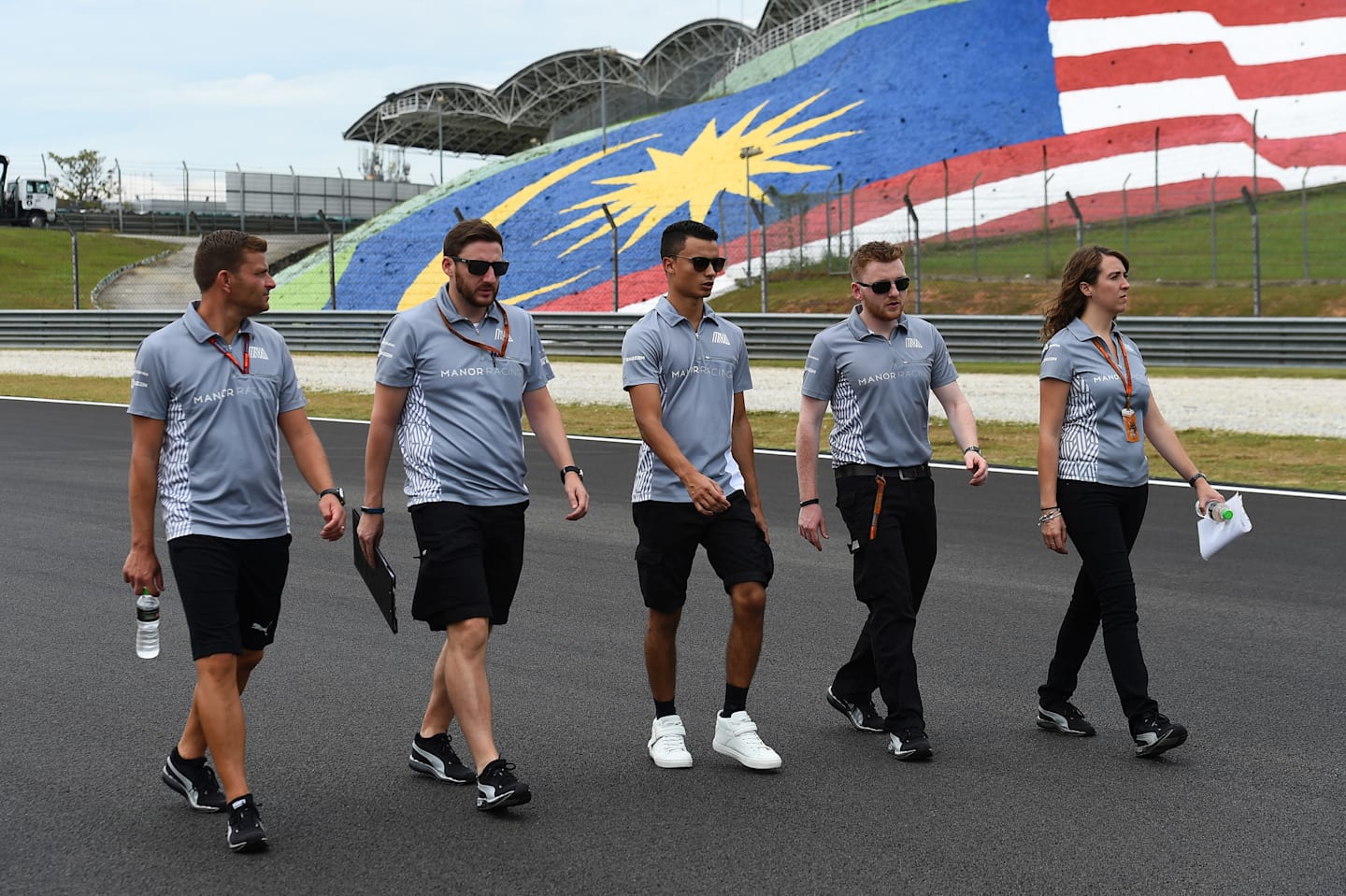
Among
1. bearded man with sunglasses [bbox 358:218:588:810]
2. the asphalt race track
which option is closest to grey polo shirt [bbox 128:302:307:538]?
bearded man with sunglasses [bbox 358:218:588:810]

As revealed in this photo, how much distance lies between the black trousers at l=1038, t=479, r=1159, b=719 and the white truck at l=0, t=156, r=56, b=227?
202 feet

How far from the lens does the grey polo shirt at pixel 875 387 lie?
5.44 metres

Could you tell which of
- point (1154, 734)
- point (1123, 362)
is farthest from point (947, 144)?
point (1154, 734)

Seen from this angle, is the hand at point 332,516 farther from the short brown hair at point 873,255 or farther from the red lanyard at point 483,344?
the short brown hair at point 873,255

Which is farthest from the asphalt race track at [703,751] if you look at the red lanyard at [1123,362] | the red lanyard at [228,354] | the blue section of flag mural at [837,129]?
the blue section of flag mural at [837,129]

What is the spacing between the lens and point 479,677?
4.64m

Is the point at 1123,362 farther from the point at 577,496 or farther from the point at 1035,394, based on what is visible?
the point at 1035,394

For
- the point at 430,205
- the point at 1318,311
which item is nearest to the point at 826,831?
the point at 1318,311

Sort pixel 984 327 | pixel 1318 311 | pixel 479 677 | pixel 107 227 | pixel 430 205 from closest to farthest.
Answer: pixel 479 677 → pixel 984 327 → pixel 1318 311 → pixel 430 205 → pixel 107 227

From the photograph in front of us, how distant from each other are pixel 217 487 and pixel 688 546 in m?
1.62

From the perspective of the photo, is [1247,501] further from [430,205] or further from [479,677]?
[430,205]

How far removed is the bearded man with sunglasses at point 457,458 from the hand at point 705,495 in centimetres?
37

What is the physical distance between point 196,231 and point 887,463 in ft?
222

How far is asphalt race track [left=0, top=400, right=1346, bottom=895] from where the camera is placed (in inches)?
160
